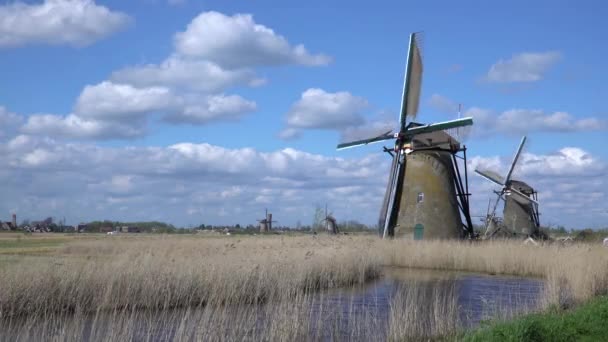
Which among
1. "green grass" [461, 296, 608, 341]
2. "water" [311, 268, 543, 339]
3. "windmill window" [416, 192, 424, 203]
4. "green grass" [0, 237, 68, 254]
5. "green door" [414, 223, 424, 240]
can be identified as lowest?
"water" [311, 268, 543, 339]

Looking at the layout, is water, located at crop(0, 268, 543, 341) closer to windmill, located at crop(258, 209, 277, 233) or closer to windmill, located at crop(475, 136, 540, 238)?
windmill, located at crop(475, 136, 540, 238)

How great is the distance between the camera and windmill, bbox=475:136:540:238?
1610 inches

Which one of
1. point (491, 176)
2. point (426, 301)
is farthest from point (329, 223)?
point (426, 301)

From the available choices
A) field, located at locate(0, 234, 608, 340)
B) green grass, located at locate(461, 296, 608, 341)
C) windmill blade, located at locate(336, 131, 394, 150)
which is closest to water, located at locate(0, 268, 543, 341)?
field, located at locate(0, 234, 608, 340)

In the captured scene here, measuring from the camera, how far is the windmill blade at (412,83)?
1214 inches

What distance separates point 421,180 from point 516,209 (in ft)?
51.2

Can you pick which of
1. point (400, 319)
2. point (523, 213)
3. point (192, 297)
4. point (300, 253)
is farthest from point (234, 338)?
point (523, 213)

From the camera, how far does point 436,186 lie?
2869 cm

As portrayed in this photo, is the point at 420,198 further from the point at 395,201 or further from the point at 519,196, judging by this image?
the point at 519,196

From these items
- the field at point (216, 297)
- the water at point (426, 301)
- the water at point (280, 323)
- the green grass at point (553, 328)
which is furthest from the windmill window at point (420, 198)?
the green grass at point (553, 328)

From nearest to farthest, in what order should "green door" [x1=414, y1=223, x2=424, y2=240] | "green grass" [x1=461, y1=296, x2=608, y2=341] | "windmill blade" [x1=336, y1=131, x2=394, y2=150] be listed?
"green grass" [x1=461, y1=296, x2=608, y2=341] → "green door" [x1=414, y1=223, x2=424, y2=240] → "windmill blade" [x1=336, y1=131, x2=394, y2=150]

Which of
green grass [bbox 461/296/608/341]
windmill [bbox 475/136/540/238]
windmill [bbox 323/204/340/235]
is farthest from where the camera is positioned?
windmill [bbox 323/204/340/235]

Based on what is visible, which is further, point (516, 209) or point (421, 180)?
point (516, 209)

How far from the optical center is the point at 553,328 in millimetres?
9055
